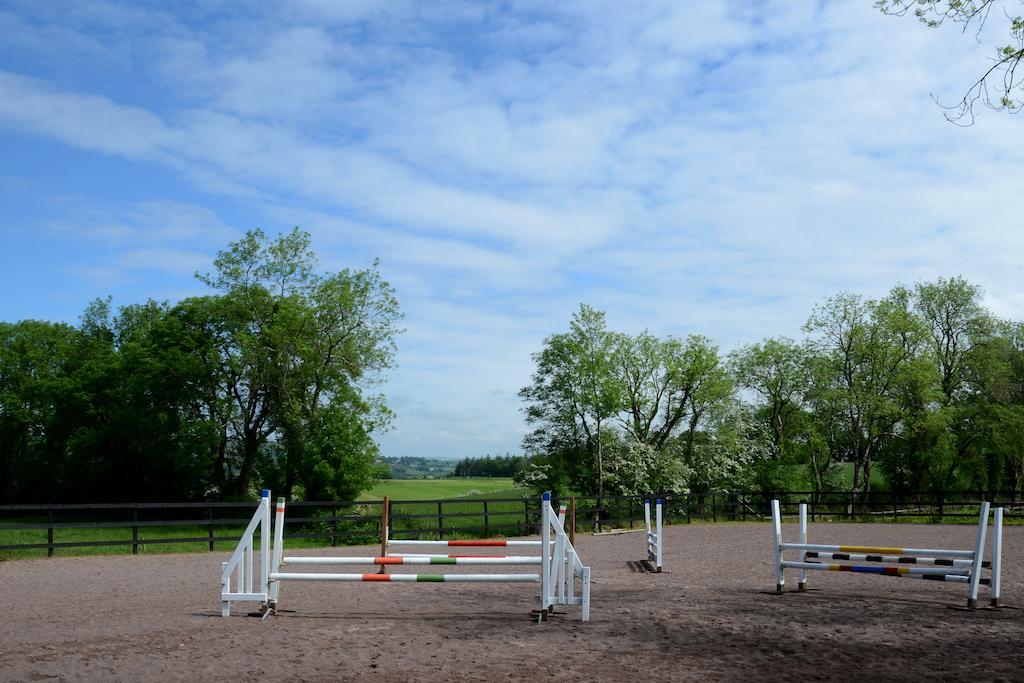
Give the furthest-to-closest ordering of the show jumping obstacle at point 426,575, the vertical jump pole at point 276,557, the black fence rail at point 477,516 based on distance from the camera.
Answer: the black fence rail at point 477,516
the vertical jump pole at point 276,557
the show jumping obstacle at point 426,575

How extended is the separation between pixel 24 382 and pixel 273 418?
62.5ft

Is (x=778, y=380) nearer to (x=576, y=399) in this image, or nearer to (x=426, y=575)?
(x=576, y=399)

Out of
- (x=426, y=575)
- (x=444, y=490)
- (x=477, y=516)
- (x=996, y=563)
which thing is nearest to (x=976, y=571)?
(x=996, y=563)

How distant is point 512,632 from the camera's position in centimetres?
810

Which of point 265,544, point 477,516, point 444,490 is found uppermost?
point 265,544

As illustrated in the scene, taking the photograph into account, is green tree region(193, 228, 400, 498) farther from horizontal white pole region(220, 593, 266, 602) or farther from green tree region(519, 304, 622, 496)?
horizontal white pole region(220, 593, 266, 602)

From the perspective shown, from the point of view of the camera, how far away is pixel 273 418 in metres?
34.6

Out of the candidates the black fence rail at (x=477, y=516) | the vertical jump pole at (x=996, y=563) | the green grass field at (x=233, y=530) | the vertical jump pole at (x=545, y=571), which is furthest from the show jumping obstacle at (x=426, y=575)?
the black fence rail at (x=477, y=516)

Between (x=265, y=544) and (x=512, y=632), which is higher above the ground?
(x=265, y=544)

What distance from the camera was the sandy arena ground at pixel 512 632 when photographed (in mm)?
6434

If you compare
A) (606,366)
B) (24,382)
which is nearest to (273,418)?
(606,366)

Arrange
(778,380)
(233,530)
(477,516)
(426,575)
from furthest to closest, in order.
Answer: (778,380) → (233,530) → (477,516) → (426,575)

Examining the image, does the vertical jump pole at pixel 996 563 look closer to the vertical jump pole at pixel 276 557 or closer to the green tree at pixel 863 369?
the vertical jump pole at pixel 276 557

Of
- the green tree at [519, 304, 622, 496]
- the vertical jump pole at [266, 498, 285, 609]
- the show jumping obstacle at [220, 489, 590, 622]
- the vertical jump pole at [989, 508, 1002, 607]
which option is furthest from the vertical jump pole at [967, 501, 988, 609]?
the green tree at [519, 304, 622, 496]
